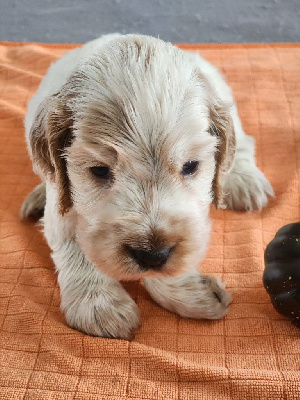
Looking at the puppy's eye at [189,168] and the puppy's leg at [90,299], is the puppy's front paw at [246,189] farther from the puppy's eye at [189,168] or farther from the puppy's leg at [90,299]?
the puppy's leg at [90,299]

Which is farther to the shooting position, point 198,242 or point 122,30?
point 122,30

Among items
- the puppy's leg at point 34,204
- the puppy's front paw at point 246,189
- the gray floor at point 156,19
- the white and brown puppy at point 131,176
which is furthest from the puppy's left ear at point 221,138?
the gray floor at point 156,19

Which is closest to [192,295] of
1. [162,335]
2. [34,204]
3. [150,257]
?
[162,335]

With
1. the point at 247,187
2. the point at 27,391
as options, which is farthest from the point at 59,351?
the point at 247,187

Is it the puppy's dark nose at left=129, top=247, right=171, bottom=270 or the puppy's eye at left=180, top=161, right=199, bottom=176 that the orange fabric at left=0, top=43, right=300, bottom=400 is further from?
the puppy's eye at left=180, top=161, right=199, bottom=176

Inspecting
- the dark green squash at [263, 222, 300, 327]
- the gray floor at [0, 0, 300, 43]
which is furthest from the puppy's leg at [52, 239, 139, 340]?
the gray floor at [0, 0, 300, 43]

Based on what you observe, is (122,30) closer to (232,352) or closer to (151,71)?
(151,71)
